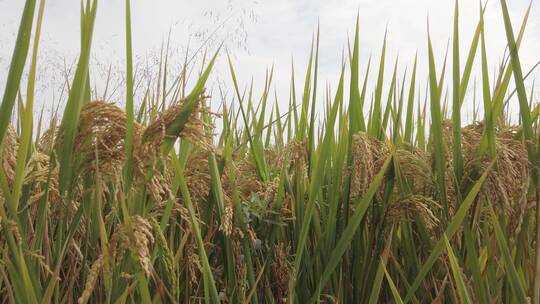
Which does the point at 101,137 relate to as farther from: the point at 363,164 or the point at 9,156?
the point at 363,164

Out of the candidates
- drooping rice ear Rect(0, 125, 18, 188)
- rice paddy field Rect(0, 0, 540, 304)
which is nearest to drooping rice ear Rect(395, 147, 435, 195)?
rice paddy field Rect(0, 0, 540, 304)

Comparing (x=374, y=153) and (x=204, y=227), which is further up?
(x=374, y=153)

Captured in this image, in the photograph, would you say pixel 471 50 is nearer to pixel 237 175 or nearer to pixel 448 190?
A: pixel 448 190

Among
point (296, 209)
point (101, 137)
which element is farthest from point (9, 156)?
point (296, 209)

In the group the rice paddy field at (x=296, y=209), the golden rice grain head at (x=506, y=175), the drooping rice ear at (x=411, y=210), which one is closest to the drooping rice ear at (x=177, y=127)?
the rice paddy field at (x=296, y=209)

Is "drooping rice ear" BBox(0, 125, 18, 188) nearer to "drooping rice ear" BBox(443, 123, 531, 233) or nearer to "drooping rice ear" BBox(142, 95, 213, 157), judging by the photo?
"drooping rice ear" BBox(142, 95, 213, 157)

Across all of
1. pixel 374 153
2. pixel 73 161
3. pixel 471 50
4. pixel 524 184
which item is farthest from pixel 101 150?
pixel 471 50

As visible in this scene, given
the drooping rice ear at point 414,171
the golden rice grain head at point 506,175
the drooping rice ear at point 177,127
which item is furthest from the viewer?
the drooping rice ear at point 414,171

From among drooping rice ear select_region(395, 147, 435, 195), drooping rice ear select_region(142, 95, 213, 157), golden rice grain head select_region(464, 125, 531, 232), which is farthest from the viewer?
drooping rice ear select_region(395, 147, 435, 195)

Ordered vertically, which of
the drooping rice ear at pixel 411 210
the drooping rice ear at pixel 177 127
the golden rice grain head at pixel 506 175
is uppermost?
the drooping rice ear at pixel 177 127

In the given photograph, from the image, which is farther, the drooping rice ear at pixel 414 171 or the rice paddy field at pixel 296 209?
the drooping rice ear at pixel 414 171

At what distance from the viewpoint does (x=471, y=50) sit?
5.11 feet

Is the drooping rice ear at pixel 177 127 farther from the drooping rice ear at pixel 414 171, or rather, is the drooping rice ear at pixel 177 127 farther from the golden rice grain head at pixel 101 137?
the drooping rice ear at pixel 414 171

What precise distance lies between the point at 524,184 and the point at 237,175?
2.34 feet
